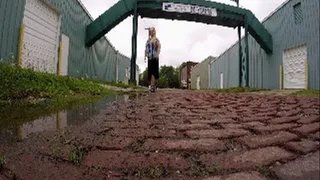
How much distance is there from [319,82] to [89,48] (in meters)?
11.5

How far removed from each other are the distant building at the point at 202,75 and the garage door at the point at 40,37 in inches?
1133

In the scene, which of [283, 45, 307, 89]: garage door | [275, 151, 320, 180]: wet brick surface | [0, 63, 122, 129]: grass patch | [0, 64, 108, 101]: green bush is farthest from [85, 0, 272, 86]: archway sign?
[275, 151, 320, 180]: wet brick surface

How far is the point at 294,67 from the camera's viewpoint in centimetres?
1608

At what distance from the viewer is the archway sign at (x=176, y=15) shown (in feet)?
54.2

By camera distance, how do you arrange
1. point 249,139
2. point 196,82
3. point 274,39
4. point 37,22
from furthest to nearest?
point 196,82
point 274,39
point 37,22
point 249,139

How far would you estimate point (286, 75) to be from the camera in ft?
55.6

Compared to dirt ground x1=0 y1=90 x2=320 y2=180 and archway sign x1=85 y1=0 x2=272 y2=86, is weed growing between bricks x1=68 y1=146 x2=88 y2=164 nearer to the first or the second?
dirt ground x1=0 y1=90 x2=320 y2=180

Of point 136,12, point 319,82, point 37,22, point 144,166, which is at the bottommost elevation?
point 144,166

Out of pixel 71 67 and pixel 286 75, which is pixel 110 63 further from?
pixel 286 75

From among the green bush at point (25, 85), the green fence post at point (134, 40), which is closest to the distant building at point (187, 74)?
the green fence post at point (134, 40)

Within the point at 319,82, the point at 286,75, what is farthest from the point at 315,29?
the point at 286,75

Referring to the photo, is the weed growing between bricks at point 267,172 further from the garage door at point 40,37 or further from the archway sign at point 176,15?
the archway sign at point 176,15

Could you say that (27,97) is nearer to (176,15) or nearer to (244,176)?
(244,176)

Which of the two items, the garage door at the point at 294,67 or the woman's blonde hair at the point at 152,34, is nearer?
the woman's blonde hair at the point at 152,34
